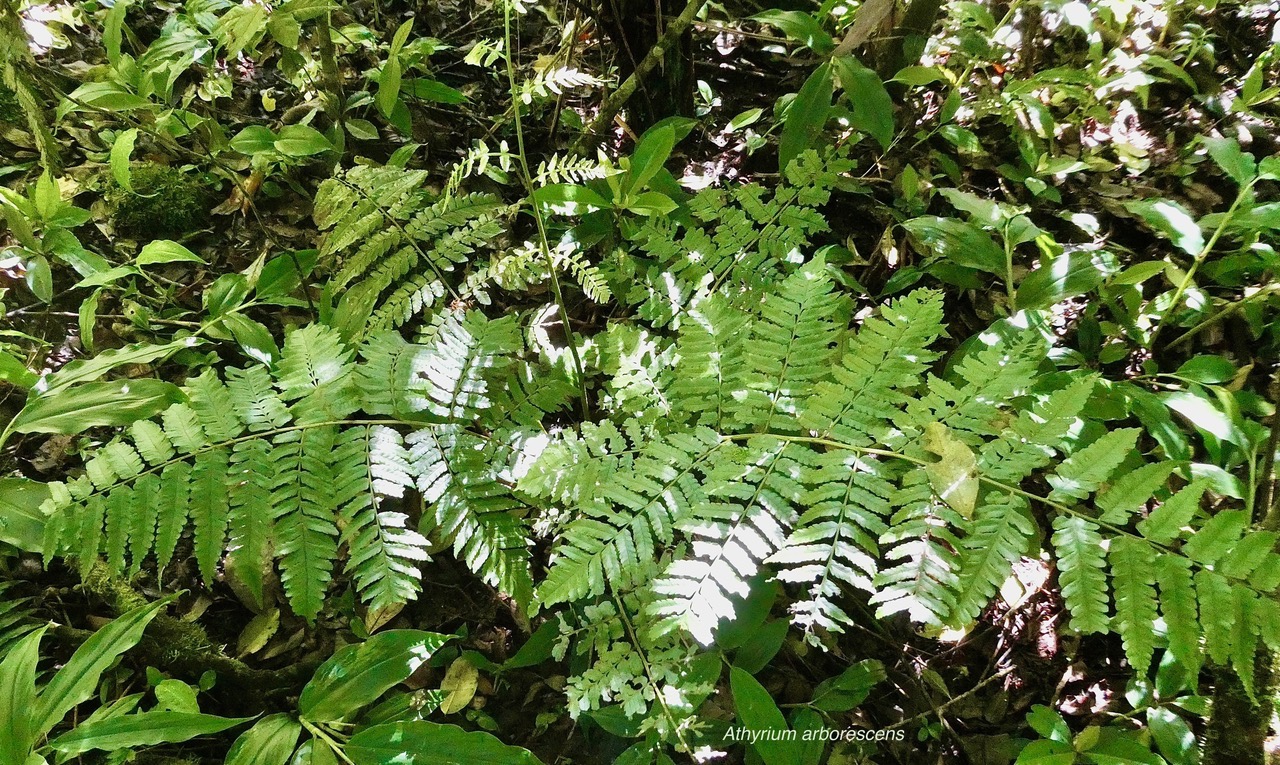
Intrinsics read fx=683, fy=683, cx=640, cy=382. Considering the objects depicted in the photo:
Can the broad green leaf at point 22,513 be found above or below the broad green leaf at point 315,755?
above

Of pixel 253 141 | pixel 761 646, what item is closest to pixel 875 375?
pixel 761 646

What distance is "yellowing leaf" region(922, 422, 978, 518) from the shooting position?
136 cm

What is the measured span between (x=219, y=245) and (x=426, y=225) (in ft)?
4.31

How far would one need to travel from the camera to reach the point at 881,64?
2.68 meters

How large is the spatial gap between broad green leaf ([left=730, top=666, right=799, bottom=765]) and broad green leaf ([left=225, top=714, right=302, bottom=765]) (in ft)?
3.50

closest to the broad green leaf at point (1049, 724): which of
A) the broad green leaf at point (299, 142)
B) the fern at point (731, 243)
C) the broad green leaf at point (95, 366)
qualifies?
the fern at point (731, 243)

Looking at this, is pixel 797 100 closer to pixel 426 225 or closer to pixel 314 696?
pixel 426 225

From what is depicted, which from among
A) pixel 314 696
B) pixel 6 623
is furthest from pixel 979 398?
pixel 6 623

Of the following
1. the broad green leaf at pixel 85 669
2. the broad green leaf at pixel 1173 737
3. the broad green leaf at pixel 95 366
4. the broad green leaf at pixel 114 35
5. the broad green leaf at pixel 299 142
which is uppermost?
the broad green leaf at pixel 114 35

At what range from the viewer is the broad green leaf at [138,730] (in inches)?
57.8

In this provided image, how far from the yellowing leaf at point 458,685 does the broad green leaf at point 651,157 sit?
60.2 inches

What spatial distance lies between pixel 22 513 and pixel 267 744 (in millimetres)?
936

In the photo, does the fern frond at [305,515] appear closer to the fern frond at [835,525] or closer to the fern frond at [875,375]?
the fern frond at [835,525]

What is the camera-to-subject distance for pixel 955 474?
4.55 feet
